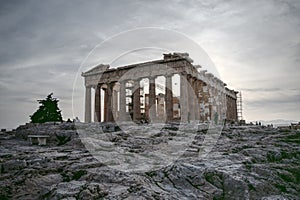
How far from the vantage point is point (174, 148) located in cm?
1908

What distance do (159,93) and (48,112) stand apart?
962 inches

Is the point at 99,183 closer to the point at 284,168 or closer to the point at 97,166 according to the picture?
the point at 97,166

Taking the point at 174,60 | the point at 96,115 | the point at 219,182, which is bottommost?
the point at 219,182

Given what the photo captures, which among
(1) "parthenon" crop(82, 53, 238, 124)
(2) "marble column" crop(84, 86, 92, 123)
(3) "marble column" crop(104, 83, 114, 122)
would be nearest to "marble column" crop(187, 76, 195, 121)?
(1) "parthenon" crop(82, 53, 238, 124)

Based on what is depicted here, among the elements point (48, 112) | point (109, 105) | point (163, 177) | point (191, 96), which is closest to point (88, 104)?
point (109, 105)

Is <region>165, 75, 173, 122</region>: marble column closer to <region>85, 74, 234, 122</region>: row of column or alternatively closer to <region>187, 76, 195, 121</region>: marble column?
<region>85, 74, 234, 122</region>: row of column

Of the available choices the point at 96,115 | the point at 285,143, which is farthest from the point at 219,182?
the point at 96,115

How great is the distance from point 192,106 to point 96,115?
1729 cm

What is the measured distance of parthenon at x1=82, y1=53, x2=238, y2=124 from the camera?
1555 inches

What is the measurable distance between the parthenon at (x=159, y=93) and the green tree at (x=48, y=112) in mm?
7787

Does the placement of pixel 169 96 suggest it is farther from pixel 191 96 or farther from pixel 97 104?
pixel 97 104

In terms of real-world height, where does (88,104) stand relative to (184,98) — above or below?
below

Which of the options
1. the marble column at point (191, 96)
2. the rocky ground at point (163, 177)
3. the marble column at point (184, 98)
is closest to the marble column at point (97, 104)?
the marble column at point (184, 98)

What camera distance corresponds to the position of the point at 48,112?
136 ft
